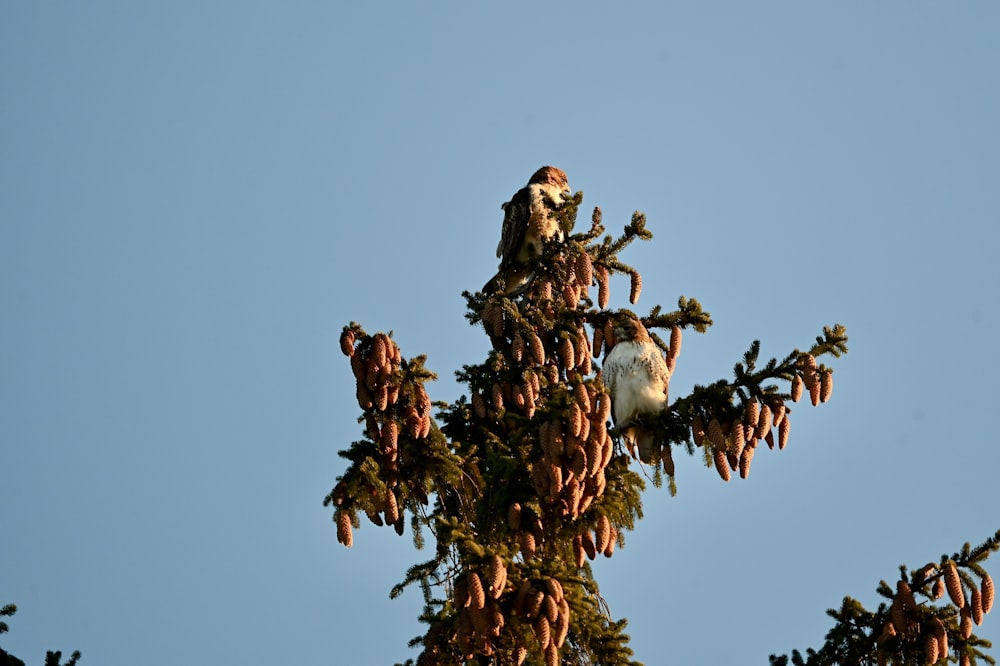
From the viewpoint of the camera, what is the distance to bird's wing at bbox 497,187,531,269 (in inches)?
408

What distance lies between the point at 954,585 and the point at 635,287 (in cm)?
296

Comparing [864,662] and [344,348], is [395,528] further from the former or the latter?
[864,662]

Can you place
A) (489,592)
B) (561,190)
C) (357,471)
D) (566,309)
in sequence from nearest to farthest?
(489,592), (357,471), (566,309), (561,190)

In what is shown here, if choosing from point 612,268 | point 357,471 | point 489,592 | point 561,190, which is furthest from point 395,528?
point 561,190

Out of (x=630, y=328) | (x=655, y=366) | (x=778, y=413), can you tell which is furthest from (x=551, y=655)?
(x=630, y=328)

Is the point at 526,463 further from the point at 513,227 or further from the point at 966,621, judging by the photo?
the point at 513,227

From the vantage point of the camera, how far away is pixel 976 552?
6902 millimetres

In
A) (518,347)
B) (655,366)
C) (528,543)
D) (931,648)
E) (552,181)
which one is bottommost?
(931,648)

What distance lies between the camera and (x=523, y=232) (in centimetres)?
1037

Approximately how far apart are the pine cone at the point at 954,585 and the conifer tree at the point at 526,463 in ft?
3.32

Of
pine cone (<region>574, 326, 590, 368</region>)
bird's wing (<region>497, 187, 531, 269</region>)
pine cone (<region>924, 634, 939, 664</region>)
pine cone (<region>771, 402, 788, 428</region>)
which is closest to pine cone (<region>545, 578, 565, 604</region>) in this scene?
pine cone (<region>771, 402, 788, 428</region>)

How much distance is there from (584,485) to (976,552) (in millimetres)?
1946

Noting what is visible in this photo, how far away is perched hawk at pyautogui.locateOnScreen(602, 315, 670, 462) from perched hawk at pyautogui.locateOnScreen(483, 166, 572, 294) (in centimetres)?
116

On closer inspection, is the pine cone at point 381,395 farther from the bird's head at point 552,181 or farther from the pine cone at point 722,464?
the bird's head at point 552,181
